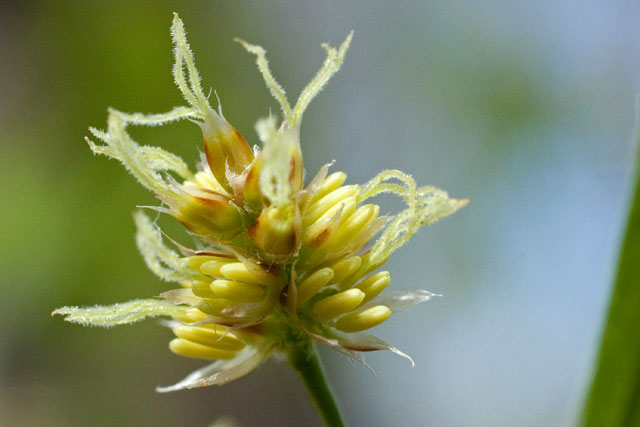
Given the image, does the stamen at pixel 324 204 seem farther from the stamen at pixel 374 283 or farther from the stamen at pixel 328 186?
the stamen at pixel 374 283

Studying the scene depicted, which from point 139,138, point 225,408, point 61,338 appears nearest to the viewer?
point 139,138

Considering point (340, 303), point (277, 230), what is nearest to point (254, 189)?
point (277, 230)

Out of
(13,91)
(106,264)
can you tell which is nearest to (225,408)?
(106,264)

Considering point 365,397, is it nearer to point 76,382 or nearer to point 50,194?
point 76,382

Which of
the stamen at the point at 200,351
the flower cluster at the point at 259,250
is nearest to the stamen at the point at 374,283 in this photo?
the flower cluster at the point at 259,250

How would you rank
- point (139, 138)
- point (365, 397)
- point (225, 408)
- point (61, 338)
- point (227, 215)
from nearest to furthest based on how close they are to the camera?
point (227, 215) < point (139, 138) < point (61, 338) < point (225, 408) < point (365, 397)

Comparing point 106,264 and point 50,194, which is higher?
point 50,194

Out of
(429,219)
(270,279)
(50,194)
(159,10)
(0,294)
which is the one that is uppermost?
(159,10)

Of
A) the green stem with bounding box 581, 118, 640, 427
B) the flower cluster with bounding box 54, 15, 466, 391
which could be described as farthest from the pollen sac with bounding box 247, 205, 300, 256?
the green stem with bounding box 581, 118, 640, 427
